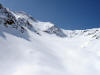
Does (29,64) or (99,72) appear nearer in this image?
(29,64)

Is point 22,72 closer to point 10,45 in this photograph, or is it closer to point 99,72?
point 10,45

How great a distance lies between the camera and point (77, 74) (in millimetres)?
15891

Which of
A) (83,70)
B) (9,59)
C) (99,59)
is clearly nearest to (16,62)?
(9,59)

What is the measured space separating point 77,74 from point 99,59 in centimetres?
834

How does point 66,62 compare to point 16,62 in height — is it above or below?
above

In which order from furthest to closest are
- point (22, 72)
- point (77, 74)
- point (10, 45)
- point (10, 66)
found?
point (10, 45) → point (77, 74) → point (10, 66) → point (22, 72)

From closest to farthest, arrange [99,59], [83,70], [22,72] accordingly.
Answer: [22,72]
[83,70]
[99,59]

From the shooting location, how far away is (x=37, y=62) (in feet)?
55.3

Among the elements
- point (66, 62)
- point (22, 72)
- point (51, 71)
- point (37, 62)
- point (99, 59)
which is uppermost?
point (99, 59)

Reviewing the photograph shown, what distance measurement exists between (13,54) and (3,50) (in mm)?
1487

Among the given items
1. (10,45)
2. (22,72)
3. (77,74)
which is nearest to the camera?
(22,72)

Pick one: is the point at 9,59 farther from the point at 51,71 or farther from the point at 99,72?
the point at 99,72

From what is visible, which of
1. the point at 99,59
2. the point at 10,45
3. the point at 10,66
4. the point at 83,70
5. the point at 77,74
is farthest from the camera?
the point at 99,59

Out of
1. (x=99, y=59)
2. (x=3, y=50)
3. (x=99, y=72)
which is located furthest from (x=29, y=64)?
(x=99, y=59)
